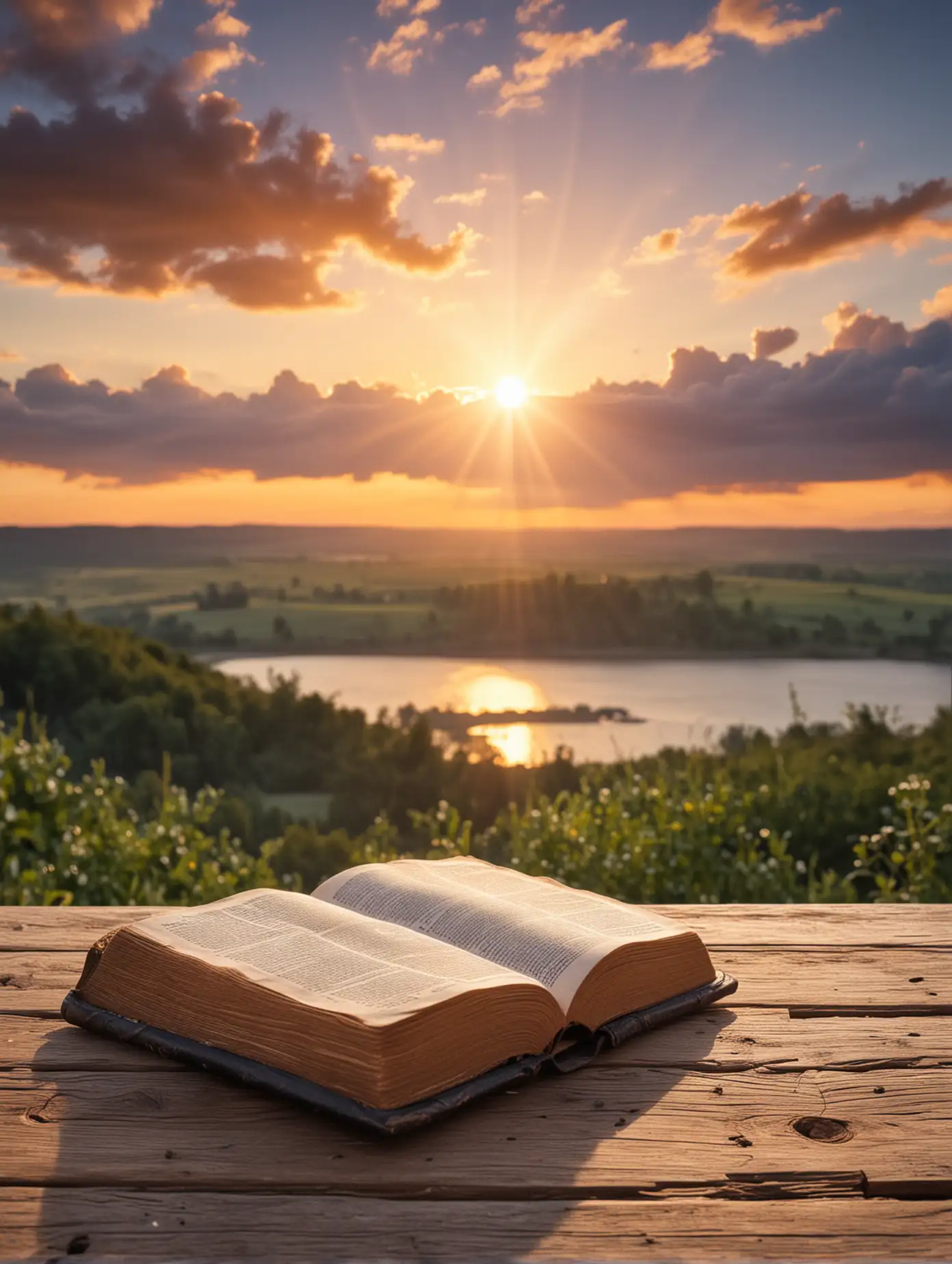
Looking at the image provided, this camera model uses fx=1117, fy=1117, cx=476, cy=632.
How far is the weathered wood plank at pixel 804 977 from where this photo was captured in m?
1.29

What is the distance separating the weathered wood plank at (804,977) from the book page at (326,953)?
0.23m

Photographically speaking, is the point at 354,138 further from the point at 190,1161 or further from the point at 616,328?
the point at 190,1161

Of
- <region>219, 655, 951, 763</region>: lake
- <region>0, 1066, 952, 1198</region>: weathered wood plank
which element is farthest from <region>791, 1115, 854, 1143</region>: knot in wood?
<region>219, 655, 951, 763</region>: lake

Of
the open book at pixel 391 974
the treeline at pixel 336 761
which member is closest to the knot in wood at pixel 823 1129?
the open book at pixel 391 974

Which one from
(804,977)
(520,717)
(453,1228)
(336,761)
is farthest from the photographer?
(336,761)

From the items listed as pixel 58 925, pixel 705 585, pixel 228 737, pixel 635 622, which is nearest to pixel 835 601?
pixel 705 585

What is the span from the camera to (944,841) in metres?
3.77

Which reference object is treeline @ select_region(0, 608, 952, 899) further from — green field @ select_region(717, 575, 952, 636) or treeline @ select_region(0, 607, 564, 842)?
green field @ select_region(717, 575, 952, 636)

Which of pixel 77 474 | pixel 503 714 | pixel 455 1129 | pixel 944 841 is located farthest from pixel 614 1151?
pixel 77 474

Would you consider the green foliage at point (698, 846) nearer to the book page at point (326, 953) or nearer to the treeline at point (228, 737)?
the treeline at point (228, 737)

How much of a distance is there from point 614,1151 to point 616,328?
344 cm

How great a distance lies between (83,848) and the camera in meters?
3.50

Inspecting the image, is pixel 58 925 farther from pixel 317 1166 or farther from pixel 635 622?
pixel 635 622

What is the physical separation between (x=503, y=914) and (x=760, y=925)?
0.58 meters
